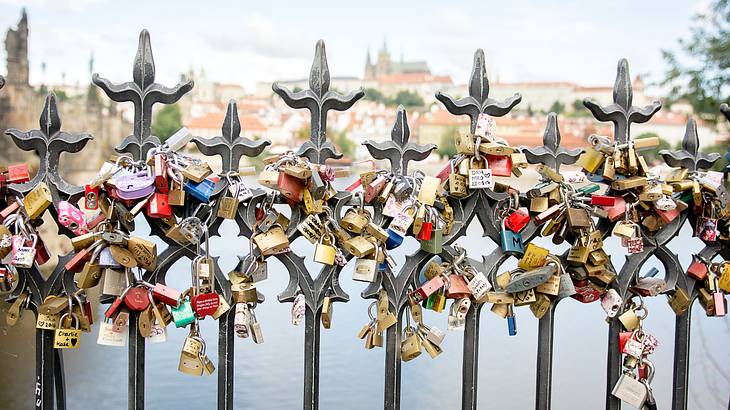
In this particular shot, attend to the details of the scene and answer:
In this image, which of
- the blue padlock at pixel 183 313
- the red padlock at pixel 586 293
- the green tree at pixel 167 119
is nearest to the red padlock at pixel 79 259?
the blue padlock at pixel 183 313

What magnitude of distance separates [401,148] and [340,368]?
127 centimetres

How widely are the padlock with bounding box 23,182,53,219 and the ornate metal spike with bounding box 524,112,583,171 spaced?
3.80 ft

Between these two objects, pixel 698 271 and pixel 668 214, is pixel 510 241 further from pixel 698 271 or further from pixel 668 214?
pixel 698 271

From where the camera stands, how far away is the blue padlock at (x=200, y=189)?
67.5 inches

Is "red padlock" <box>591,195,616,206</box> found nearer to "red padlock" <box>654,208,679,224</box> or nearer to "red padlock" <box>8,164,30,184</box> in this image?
"red padlock" <box>654,208,679,224</box>

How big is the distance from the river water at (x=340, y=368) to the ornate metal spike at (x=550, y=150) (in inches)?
34.1

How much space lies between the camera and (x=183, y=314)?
177 cm

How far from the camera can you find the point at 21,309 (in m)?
1.80

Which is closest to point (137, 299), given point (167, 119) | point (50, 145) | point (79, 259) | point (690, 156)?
point (79, 259)

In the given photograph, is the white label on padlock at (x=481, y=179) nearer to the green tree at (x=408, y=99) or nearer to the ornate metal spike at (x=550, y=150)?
the ornate metal spike at (x=550, y=150)

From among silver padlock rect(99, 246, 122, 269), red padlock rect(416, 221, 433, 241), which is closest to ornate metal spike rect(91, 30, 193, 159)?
silver padlock rect(99, 246, 122, 269)

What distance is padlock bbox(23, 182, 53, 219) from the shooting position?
5.67 feet

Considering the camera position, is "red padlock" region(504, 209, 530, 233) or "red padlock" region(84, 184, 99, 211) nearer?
"red padlock" region(84, 184, 99, 211)

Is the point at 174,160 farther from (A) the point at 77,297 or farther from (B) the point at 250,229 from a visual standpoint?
(A) the point at 77,297
